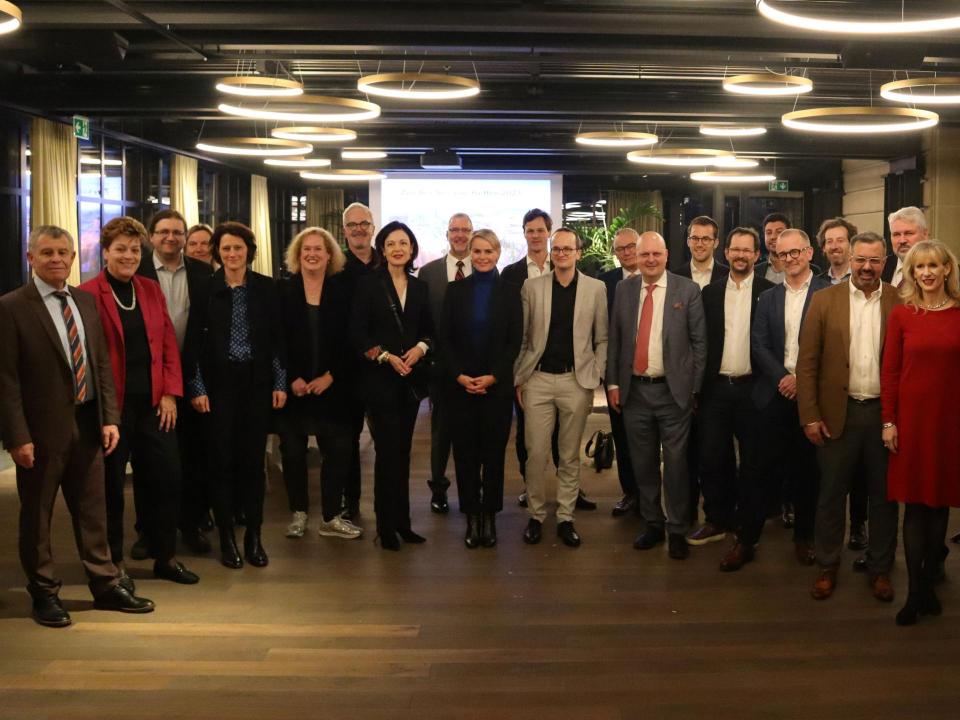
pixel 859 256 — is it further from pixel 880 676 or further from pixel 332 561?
pixel 332 561

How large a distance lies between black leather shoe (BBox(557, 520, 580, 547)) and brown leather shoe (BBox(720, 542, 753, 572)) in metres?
0.80

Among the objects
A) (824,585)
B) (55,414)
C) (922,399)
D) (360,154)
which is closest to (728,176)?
(360,154)

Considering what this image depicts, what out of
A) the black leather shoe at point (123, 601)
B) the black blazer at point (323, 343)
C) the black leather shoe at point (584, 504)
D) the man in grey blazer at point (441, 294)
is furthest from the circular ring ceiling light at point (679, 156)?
the black leather shoe at point (123, 601)

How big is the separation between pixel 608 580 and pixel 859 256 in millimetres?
1920

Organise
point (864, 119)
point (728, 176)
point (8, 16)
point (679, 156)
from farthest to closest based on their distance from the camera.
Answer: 1. point (728, 176)
2. point (679, 156)
3. point (864, 119)
4. point (8, 16)

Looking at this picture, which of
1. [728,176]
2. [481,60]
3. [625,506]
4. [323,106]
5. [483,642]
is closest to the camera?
[483,642]

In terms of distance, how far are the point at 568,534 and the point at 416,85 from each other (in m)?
Answer: 4.64

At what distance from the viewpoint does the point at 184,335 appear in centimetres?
Result: 517

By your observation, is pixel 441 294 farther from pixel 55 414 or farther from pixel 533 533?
pixel 55 414

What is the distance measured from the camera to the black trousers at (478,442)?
5.45 m

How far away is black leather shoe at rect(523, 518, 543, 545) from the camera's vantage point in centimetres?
561

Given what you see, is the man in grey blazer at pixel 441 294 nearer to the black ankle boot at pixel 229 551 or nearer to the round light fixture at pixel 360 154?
the black ankle boot at pixel 229 551

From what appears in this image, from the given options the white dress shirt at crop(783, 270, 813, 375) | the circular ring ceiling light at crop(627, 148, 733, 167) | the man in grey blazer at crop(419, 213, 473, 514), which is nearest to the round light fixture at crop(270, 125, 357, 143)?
the circular ring ceiling light at crop(627, 148, 733, 167)

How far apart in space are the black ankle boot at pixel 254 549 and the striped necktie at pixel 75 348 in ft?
4.29
